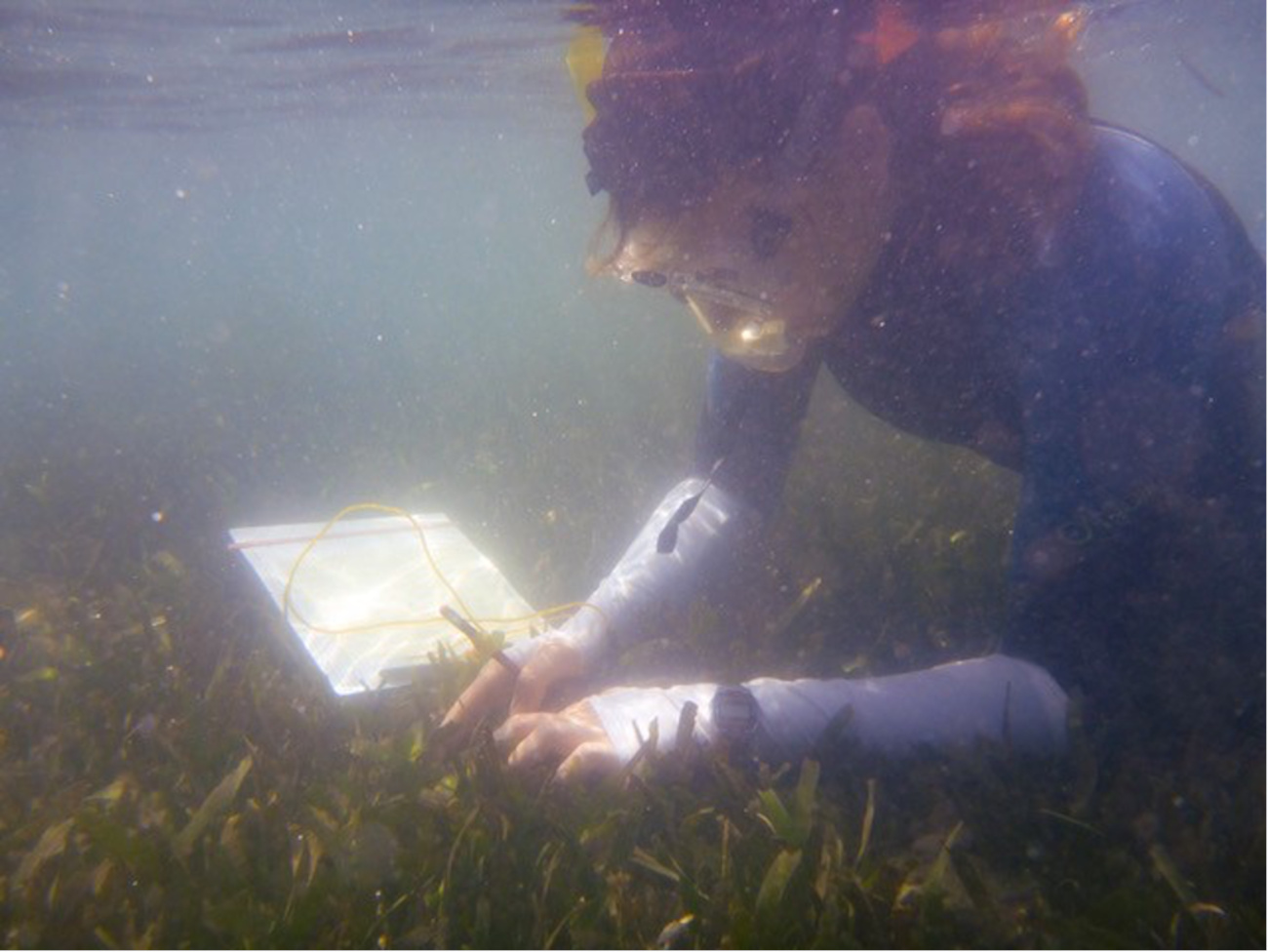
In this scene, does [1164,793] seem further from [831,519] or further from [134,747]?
[134,747]

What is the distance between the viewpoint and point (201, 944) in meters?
2.59

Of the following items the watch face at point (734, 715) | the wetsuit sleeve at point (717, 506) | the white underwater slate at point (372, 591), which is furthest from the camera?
the white underwater slate at point (372, 591)

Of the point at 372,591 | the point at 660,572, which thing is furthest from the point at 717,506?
the point at 372,591

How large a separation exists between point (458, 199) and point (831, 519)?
6718cm

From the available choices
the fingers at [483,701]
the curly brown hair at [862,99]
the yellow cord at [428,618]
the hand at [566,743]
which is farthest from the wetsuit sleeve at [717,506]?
the curly brown hair at [862,99]

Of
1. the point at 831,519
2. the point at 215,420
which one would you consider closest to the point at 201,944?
the point at 831,519

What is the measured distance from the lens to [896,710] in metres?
2.86

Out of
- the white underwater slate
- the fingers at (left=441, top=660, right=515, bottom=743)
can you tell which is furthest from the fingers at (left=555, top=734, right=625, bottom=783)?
the white underwater slate

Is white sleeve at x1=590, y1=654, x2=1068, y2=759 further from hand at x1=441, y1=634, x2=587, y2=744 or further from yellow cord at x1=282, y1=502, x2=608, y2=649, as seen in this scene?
yellow cord at x1=282, y1=502, x2=608, y2=649

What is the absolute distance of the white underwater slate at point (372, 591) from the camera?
3990 mm

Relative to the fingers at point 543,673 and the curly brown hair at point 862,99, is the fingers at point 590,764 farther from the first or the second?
the curly brown hair at point 862,99

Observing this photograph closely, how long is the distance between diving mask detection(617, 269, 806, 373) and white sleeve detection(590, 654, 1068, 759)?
3.92ft

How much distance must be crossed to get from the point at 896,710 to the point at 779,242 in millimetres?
1594

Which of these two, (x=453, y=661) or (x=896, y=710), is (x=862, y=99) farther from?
(x=453, y=661)
